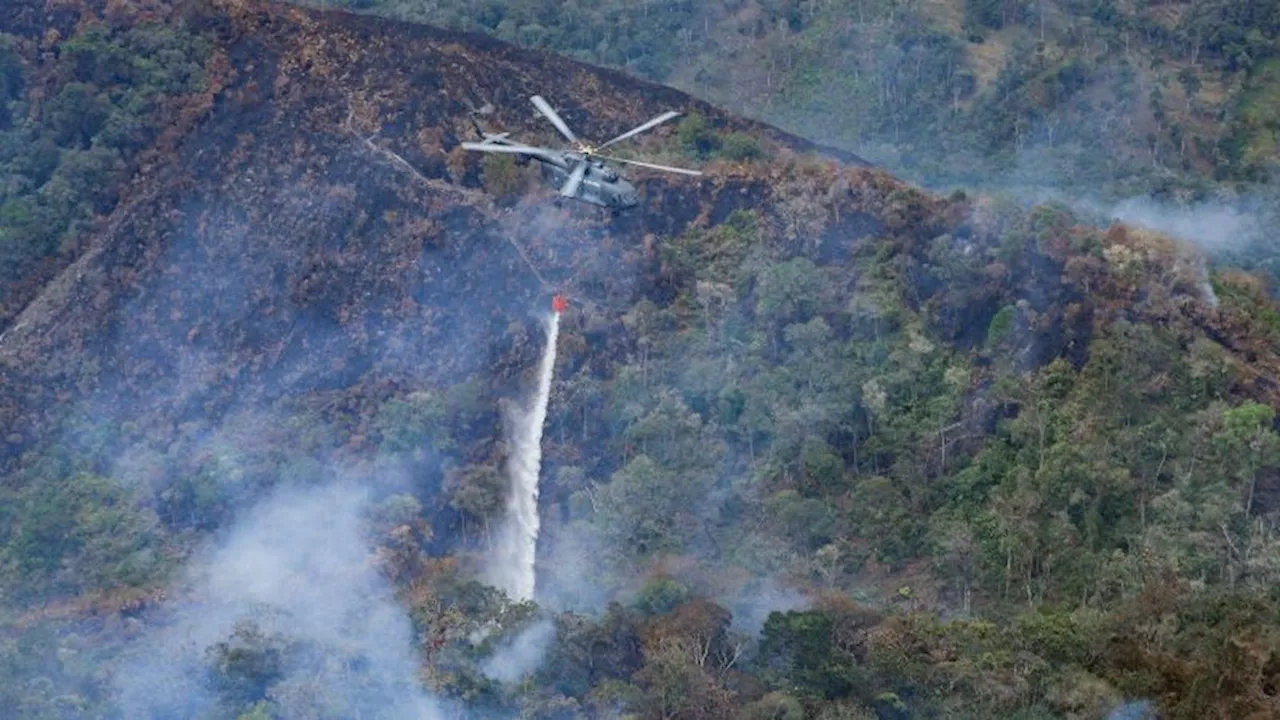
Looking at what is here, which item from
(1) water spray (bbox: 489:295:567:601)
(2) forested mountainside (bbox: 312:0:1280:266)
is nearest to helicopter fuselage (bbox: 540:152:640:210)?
(1) water spray (bbox: 489:295:567:601)

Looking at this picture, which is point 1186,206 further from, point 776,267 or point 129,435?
point 129,435

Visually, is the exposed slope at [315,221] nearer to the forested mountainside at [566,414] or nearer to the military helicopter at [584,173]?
the forested mountainside at [566,414]

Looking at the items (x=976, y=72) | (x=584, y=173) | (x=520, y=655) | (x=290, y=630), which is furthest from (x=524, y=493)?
(x=976, y=72)

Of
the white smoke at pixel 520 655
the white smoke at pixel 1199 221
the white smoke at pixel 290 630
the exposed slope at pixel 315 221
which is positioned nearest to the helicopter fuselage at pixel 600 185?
the exposed slope at pixel 315 221

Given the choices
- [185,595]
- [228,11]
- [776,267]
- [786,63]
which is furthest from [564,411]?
[786,63]

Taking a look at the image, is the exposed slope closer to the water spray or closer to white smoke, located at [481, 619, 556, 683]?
the water spray

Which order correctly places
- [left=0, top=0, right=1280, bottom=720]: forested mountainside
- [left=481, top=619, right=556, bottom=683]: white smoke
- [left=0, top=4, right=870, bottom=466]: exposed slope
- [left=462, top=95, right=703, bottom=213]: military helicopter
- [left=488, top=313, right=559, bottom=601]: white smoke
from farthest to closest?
[left=0, top=4, right=870, bottom=466]: exposed slope → [left=462, top=95, right=703, bottom=213]: military helicopter → [left=488, top=313, right=559, bottom=601]: white smoke → [left=481, top=619, right=556, bottom=683]: white smoke → [left=0, top=0, right=1280, bottom=720]: forested mountainside

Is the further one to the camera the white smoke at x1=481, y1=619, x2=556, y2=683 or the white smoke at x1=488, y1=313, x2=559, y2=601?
the white smoke at x1=488, y1=313, x2=559, y2=601
